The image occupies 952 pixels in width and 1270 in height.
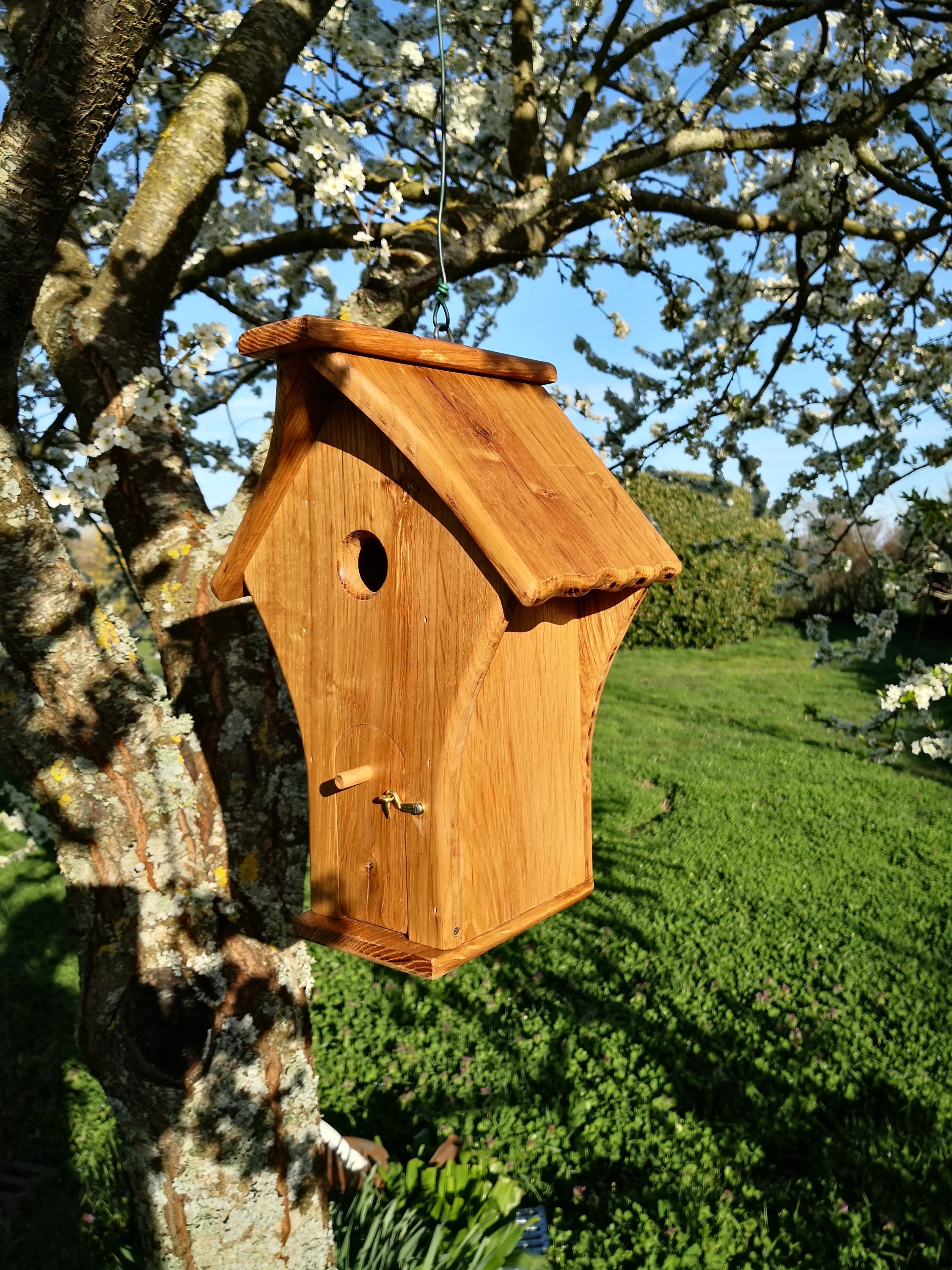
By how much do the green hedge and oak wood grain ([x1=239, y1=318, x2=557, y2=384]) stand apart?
1056 centimetres

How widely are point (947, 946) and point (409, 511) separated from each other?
186 inches

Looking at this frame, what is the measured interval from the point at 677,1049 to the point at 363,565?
129 inches

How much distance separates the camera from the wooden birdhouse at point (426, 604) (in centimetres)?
147

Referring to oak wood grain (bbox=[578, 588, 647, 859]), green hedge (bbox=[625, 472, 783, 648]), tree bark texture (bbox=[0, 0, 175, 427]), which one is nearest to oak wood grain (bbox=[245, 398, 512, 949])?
oak wood grain (bbox=[578, 588, 647, 859])

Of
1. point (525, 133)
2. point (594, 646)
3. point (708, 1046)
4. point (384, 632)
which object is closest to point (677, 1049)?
point (708, 1046)

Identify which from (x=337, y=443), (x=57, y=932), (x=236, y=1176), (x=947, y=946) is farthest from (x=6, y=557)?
(x=947, y=946)

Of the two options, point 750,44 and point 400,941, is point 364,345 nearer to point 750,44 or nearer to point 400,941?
point 400,941

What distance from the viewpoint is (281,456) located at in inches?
66.4

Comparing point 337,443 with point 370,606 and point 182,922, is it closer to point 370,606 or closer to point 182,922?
Result: point 370,606

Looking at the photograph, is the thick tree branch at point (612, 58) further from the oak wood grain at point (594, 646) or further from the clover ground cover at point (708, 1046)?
the clover ground cover at point (708, 1046)

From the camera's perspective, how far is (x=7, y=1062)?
4164 millimetres

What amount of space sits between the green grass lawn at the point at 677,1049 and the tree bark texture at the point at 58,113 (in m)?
3.12

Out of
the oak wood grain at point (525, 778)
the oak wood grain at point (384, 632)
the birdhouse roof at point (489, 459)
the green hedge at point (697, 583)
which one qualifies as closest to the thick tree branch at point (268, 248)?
the birdhouse roof at point (489, 459)

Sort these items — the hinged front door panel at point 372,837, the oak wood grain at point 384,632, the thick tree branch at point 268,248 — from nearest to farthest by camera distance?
the oak wood grain at point 384,632 → the hinged front door panel at point 372,837 → the thick tree branch at point 268,248
